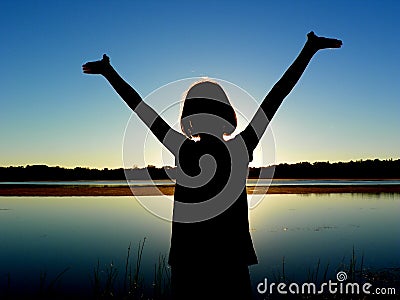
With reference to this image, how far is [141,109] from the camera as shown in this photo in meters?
2.58

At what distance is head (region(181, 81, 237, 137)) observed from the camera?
248cm

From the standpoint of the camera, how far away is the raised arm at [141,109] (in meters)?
2.54

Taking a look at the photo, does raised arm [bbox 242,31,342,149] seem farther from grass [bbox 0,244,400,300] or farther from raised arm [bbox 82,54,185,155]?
grass [bbox 0,244,400,300]

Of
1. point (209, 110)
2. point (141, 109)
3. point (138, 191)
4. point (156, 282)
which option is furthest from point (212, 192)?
point (138, 191)

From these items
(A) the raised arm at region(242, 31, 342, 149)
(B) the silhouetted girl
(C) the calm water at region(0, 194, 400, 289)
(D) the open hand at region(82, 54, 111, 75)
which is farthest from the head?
(C) the calm water at region(0, 194, 400, 289)

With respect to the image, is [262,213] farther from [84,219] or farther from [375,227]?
[84,219]

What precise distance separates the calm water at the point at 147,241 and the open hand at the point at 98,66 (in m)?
9.23

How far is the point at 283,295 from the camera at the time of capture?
934 centimetres

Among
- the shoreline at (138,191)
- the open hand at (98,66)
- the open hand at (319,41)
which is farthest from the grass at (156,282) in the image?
the shoreline at (138,191)

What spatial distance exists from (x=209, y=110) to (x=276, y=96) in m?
0.40

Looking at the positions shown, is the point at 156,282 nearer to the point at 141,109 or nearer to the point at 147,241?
the point at 141,109

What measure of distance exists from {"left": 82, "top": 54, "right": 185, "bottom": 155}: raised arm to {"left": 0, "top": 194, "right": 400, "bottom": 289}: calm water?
30.5 feet

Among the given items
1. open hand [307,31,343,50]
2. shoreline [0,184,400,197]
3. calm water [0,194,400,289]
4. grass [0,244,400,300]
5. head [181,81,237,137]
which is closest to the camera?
Result: head [181,81,237,137]

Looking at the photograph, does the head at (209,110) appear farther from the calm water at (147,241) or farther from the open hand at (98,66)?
the calm water at (147,241)
